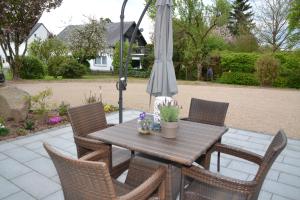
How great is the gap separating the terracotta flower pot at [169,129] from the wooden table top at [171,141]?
5cm

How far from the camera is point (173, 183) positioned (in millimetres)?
2170

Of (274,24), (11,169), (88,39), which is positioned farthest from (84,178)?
(274,24)

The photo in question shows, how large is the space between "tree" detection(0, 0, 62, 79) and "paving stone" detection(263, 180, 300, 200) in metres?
12.9

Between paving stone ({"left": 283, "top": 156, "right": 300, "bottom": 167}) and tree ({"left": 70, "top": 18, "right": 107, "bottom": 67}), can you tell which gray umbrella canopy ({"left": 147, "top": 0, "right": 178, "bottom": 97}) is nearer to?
paving stone ({"left": 283, "top": 156, "right": 300, "bottom": 167})

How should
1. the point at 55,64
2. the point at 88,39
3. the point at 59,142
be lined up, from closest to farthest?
1. the point at 59,142
2. the point at 55,64
3. the point at 88,39

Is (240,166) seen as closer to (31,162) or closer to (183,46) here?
(31,162)

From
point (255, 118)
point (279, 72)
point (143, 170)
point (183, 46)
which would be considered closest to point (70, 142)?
Answer: point (143, 170)

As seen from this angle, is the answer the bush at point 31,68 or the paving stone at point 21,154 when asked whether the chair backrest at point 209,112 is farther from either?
the bush at point 31,68

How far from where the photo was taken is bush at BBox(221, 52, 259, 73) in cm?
1440

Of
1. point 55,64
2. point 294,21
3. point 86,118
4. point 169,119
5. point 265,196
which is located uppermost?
point 294,21

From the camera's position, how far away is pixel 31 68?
14102 mm

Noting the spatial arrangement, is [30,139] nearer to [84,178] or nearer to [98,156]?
[98,156]

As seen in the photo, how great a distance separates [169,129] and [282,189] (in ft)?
5.54

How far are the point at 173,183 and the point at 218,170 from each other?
122 centimetres
